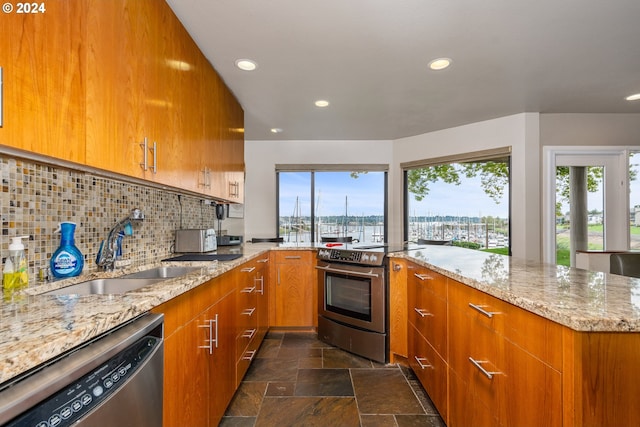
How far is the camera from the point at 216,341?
60.6 inches

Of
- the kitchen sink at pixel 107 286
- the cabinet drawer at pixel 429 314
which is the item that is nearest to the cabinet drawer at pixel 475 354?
the cabinet drawer at pixel 429 314

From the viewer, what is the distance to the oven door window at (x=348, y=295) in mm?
2533

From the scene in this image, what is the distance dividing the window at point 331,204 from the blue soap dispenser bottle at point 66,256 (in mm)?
3101

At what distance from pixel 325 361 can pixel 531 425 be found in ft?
5.67

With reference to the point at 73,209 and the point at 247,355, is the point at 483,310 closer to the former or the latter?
the point at 247,355

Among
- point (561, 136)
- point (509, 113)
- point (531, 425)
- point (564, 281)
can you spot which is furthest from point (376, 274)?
point (561, 136)

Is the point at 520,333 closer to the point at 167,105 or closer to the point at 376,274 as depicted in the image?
the point at 376,274

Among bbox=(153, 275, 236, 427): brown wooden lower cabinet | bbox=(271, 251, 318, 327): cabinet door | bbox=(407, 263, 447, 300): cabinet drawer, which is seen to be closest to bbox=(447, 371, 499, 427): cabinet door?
bbox=(407, 263, 447, 300): cabinet drawer

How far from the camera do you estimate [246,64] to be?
2158 millimetres

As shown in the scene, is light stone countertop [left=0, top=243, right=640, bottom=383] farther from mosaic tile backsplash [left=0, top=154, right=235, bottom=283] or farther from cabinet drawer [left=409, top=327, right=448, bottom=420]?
cabinet drawer [left=409, top=327, right=448, bottom=420]

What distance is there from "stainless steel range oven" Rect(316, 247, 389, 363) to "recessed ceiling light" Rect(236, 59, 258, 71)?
1.68 m

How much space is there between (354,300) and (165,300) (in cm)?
189

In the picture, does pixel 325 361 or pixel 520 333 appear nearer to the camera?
pixel 520 333

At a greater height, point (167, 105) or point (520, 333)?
point (167, 105)
